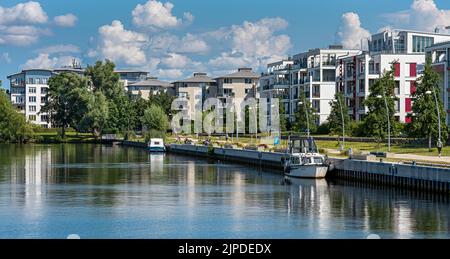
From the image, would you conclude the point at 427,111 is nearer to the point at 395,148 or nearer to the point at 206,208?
the point at 395,148

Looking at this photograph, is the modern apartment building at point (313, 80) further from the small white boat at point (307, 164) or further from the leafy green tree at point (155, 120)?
the small white boat at point (307, 164)

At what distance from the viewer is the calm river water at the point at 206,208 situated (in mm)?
47906

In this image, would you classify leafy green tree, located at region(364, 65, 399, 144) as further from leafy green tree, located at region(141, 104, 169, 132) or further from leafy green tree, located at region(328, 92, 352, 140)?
leafy green tree, located at region(141, 104, 169, 132)

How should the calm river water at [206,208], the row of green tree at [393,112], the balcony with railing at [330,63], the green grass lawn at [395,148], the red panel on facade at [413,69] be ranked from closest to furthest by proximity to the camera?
the calm river water at [206,208] → the green grass lawn at [395,148] → the row of green tree at [393,112] → the red panel on facade at [413,69] → the balcony with railing at [330,63]

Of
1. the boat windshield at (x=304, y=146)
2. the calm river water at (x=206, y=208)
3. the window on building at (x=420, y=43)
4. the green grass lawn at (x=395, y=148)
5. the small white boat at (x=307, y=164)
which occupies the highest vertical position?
the window on building at (x=420, y=43)

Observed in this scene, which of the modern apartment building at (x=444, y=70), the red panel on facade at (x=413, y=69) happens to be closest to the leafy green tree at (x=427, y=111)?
the modern apartment building at (x=444, y=70)

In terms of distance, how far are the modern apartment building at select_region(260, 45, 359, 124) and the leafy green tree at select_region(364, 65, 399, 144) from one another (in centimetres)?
5526

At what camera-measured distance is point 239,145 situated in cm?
13200

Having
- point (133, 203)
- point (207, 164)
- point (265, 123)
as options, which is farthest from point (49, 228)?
point (265, 123)

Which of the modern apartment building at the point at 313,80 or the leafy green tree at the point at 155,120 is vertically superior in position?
the modern apartment building at the point at 313,80

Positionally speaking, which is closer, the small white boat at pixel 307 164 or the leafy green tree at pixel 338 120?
the small white boat at pixel 307 164

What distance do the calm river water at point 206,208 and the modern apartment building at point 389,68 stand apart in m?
61.2

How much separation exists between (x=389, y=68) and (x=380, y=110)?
4169 cm
